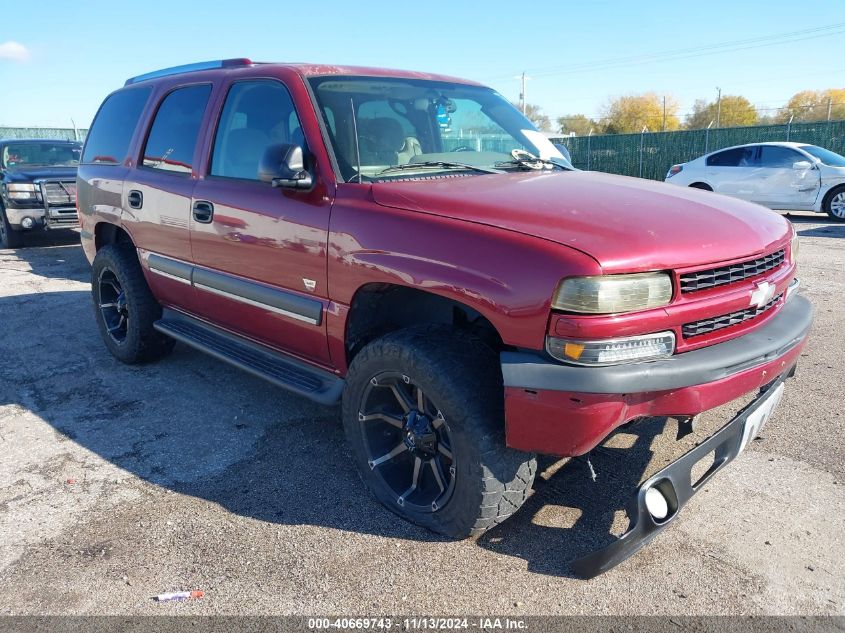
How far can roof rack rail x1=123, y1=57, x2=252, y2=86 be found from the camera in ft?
12.5

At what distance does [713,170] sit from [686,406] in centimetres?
1257

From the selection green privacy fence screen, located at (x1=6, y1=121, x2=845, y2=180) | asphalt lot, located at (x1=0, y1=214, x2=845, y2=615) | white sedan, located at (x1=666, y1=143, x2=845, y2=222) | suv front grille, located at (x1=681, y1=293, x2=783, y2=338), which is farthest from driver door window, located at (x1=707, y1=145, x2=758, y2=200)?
suv front grille, located at (x1=681, y1=293, x2=783, y2=338)

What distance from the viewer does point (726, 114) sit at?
2079 inches

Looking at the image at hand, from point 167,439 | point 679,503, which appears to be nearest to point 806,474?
point 679,503

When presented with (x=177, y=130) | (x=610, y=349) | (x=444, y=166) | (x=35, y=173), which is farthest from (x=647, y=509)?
(x=35, y=173)

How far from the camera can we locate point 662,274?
7.43 ft

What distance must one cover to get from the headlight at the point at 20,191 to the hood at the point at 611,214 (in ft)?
29.6

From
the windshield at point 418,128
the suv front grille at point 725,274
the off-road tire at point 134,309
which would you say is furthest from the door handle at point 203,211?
the suv front grille at point 725,274

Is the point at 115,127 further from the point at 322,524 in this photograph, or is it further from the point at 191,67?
the point at 322,524

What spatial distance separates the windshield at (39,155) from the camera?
10.7 m

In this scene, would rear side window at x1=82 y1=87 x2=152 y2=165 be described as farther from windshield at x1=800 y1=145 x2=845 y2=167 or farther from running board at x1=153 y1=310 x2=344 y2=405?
windshield at x1=800 y1=145 x2=845 y2=167

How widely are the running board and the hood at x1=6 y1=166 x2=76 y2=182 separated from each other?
7130mm

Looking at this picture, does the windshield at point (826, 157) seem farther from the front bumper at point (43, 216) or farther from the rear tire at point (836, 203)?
the front bumper at point (43, 216)

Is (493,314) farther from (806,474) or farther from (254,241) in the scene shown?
(806,474)
